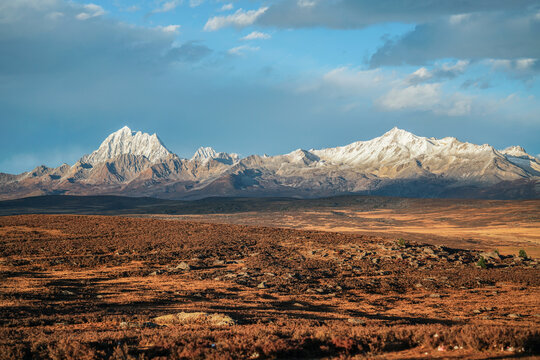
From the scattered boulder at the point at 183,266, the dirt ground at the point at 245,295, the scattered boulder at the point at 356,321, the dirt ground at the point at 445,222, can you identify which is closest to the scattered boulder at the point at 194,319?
the dirt ground at the point at 245,295

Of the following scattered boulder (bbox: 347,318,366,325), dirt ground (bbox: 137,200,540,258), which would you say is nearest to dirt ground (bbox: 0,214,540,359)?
scattered boulder (bbox: 347,318,366,325)

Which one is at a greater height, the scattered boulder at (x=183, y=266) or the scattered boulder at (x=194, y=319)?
the scattered boulder at (x=194, y=319)

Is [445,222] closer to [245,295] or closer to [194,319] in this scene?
[245,295]

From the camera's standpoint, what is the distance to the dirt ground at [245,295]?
46.1ft

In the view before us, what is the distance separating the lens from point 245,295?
3031 cm

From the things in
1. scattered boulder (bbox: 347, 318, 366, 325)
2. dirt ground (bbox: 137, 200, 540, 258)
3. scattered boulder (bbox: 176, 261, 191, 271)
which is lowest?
dirt ground (bbox: 137, 200, 540, 258)

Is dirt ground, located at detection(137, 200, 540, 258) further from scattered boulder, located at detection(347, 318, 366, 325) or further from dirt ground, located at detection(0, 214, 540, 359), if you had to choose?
scattered boulder, located at detection(347, 318, 366, 325)

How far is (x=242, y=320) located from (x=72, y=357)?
9051 millimetres

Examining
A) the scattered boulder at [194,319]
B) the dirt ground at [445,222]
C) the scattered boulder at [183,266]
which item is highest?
the scattered boulder at [194,319]

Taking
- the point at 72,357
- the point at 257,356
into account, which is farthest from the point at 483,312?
the point at 72,357

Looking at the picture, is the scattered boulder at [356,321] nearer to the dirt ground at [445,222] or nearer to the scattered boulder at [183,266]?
the scattered boulder at [183,266]

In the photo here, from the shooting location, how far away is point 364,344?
14453mm

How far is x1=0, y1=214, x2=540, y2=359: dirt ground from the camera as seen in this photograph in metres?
14.1

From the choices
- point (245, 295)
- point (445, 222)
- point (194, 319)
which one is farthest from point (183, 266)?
point (445, 222)
